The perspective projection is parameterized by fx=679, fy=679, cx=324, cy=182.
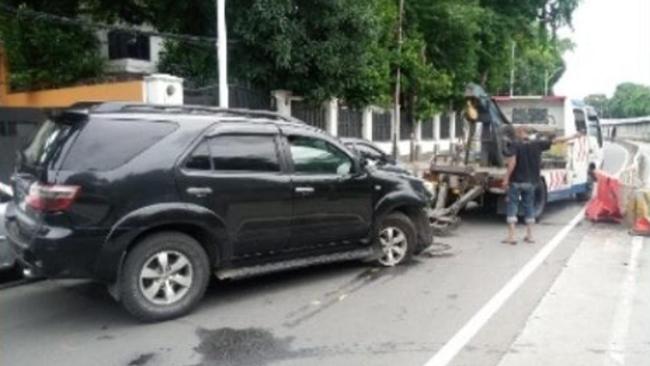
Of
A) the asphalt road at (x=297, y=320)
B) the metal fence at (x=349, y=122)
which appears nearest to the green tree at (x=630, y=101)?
the metal fence at (x=349, y=122)

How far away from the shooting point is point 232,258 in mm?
6496

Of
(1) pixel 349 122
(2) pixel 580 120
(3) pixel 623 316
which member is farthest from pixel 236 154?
(1) pixel 349 122

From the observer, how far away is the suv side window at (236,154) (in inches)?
247

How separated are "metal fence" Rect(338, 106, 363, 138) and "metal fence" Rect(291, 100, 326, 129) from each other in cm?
140

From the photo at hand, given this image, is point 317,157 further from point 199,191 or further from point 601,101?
point 601,101

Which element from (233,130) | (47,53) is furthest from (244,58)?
(233,130)

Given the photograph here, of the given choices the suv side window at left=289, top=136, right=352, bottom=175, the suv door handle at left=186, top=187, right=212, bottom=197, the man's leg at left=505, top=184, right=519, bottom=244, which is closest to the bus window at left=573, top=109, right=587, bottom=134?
the man's leg at left=505, top=184, right=519, bottom=244

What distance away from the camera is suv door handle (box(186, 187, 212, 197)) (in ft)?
20.0

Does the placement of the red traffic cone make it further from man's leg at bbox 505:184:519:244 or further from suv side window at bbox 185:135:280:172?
suv side window at bbox 185:135:280:172

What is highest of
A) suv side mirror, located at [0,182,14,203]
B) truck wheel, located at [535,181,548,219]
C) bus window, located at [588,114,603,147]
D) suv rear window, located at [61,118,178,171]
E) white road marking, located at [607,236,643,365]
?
bus window, located at [588,114,603,147]

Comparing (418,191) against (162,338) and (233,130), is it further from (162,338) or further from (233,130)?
(162,338)

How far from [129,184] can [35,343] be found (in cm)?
148

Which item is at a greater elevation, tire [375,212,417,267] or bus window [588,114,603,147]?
bus window [588,114,603,147]

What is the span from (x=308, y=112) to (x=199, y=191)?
527 inches
